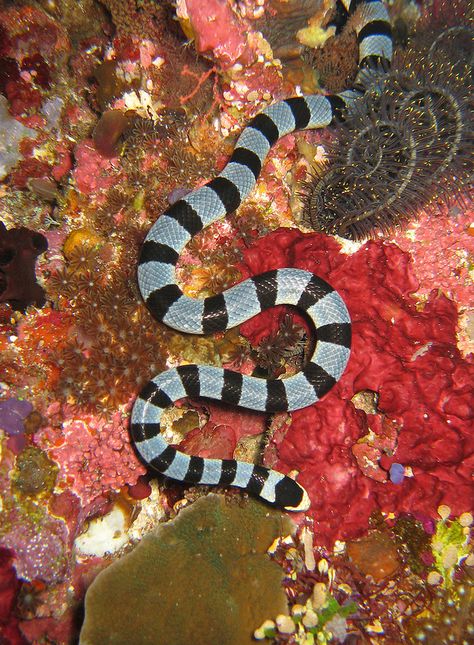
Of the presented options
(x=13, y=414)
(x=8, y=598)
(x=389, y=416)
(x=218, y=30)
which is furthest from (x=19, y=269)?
(x=389, y=416)

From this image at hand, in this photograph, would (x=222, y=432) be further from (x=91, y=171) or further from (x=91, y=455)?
(x=91, y=171)

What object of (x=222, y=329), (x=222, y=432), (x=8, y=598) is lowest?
(x=8, y=598)

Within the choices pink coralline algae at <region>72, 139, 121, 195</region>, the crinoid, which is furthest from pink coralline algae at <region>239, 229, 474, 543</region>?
pink coralline algae at <region>72, 139, 121, 195</region>

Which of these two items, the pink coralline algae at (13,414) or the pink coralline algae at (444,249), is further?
the pink coralline algae at (444,249)

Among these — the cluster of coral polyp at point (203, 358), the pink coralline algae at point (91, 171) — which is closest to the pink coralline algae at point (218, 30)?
the cluster of coral polyp at point (203, 358)

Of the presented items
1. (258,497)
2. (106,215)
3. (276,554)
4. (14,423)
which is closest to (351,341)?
(258,497)

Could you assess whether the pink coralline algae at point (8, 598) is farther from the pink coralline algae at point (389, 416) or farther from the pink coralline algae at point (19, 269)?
the pink coralline algae at point (389, 416)

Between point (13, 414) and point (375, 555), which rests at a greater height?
point (13, 414)
